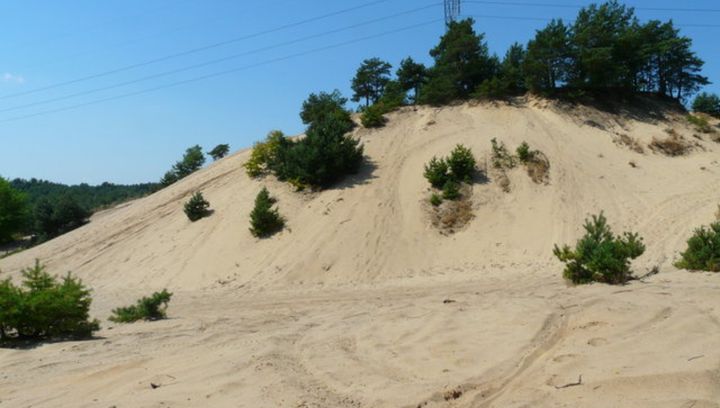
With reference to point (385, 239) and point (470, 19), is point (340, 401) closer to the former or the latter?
point (385, 239)

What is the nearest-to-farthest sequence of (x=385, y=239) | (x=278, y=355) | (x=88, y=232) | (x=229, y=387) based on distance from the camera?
(x=229, y=387) < (x=278, y=355) < (x=385, y=239) < (x=88, y=232)

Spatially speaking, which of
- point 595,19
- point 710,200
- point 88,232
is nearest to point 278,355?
point 710,200

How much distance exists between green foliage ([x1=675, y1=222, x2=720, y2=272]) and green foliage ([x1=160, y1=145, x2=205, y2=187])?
108 ft

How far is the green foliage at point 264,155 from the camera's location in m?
24.2

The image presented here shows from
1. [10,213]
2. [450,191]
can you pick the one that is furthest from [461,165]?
[10,213]

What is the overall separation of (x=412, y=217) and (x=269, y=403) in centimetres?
1526

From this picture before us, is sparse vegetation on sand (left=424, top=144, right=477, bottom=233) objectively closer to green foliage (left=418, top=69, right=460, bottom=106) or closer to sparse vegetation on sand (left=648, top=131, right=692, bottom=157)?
green foliage (left=418, top=69, right=460, bottom=106)

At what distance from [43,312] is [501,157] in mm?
18135

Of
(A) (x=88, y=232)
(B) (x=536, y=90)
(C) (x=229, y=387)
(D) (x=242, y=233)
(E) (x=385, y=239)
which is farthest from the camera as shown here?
(B) (x=536, y=90)

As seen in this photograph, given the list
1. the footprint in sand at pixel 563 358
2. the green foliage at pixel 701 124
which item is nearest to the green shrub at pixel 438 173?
the footprint in sand at pixel 563 358

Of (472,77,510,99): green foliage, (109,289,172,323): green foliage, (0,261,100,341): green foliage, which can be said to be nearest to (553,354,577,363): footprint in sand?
(0,261,100,341): green foliage

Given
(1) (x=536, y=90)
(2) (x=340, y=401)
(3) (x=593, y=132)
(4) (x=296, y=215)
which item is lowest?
(2) (x=340, y=401)

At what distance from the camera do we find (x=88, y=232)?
84.5ft

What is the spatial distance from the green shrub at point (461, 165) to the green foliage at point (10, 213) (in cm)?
3252
